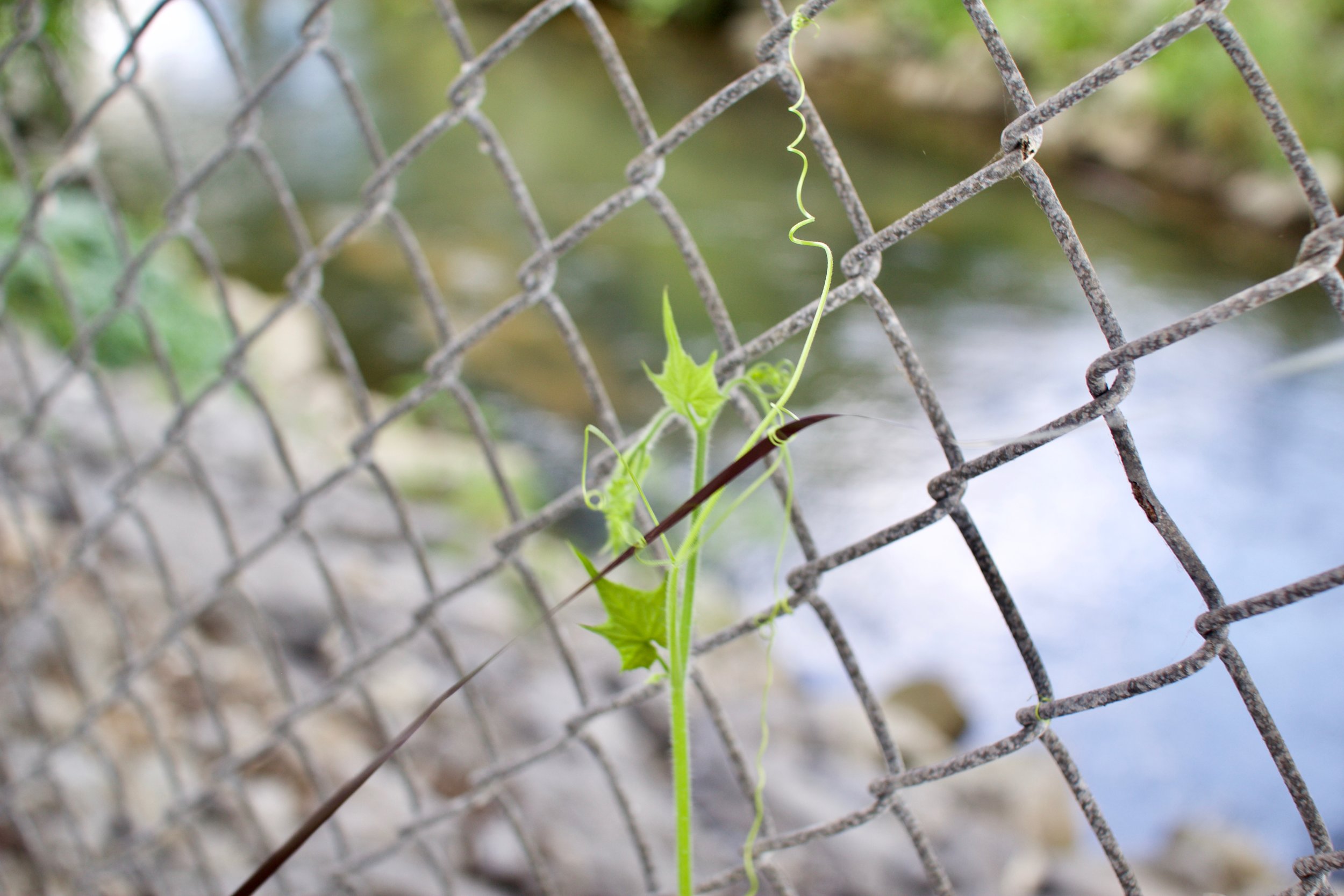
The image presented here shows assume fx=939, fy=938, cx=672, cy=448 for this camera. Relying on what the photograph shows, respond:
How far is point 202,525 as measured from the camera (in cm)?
183

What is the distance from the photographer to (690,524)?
1.30 ft

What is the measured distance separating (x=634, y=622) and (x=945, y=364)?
3.62m

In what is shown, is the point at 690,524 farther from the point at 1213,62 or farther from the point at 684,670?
the point at 1213,62

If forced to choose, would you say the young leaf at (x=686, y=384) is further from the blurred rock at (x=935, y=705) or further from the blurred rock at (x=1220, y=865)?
the blurred rock at (x=935, y=705)

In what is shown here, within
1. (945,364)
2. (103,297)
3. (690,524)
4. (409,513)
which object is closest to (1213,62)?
(945,364)

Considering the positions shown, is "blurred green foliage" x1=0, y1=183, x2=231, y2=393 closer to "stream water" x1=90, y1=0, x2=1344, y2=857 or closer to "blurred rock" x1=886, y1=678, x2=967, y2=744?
"stream water" x1=90, y1=0, x2=1344, y2=857

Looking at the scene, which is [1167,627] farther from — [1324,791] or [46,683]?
[46,683]

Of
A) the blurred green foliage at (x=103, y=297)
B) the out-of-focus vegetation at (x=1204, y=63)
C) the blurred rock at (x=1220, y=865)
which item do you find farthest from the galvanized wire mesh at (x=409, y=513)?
the out-of-focus vegetation at (x=1204, y=63)

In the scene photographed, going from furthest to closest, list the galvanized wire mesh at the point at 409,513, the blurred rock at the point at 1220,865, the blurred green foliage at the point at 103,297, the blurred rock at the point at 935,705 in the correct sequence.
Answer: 1. the blurred green foliage at the point at 103,297
2. the blurred rock at the point at 935,705
3. the blurred rock at the point at 1220,865
4. the galvanized wire mesh at the point at 409,513

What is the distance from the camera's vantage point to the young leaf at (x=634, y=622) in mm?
395

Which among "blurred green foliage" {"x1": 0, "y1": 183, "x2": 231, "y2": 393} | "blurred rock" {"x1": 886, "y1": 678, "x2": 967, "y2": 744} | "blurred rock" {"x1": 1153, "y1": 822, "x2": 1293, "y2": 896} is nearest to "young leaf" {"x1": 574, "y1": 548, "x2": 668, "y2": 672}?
"blurred rock" {"x1": 1153, "y1": 822, "x2": 1293, "y2": 896}

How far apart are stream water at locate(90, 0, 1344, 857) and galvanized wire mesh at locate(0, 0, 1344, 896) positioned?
0.08m

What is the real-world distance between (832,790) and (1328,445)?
7.69ft

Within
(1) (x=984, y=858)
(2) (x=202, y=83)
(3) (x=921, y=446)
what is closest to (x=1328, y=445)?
(3) (x=921, y=446)
